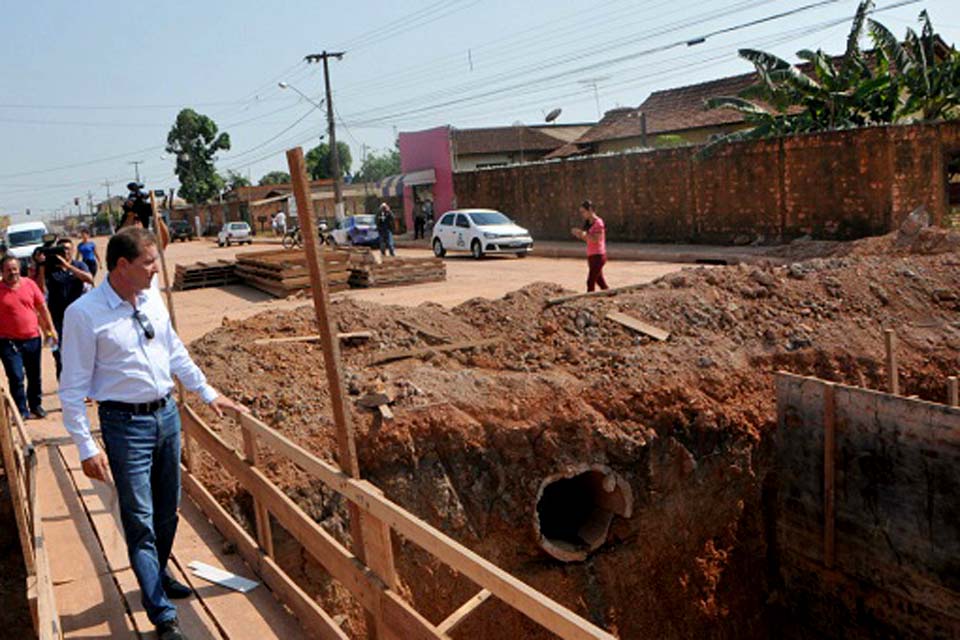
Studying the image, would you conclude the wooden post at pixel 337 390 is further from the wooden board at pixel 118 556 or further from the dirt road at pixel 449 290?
the dirt road at pixel 449 290

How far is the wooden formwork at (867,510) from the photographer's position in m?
8.38

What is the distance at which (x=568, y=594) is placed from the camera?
8594mm

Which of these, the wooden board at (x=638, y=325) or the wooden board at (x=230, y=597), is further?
the wooden board at (x=638, y=325)

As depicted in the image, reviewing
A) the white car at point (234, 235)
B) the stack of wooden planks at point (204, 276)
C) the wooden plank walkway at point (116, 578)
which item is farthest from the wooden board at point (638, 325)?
the white car at point (234, 235)

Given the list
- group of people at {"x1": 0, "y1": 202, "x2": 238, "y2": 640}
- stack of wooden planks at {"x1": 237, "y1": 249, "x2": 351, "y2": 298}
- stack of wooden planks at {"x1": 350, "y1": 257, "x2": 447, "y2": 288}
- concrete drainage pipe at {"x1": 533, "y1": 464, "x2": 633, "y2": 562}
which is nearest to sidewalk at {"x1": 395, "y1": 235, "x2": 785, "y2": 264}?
stack of wooden planks at {"x1": 350, "y1": 257, "x2": 447, "y2": 288}

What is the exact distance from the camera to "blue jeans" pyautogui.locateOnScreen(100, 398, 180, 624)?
390 cm

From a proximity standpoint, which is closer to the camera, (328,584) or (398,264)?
(328,584)

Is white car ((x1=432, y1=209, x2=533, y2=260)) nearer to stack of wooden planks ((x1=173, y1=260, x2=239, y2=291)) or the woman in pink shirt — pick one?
stack of wooden planks ((x1=173, y1=260, x2=239, y2=291))

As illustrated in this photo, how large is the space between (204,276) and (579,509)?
54.1 feet

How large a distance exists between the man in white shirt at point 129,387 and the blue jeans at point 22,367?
17.6ft

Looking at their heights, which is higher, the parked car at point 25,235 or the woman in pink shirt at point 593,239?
the parked car at point 25,235

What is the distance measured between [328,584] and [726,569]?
16.0 feet

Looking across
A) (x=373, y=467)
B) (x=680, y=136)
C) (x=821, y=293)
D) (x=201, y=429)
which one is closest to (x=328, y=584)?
(x=373, y=467)

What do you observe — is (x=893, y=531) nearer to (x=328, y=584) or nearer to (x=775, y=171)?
(x=328, y=584)
